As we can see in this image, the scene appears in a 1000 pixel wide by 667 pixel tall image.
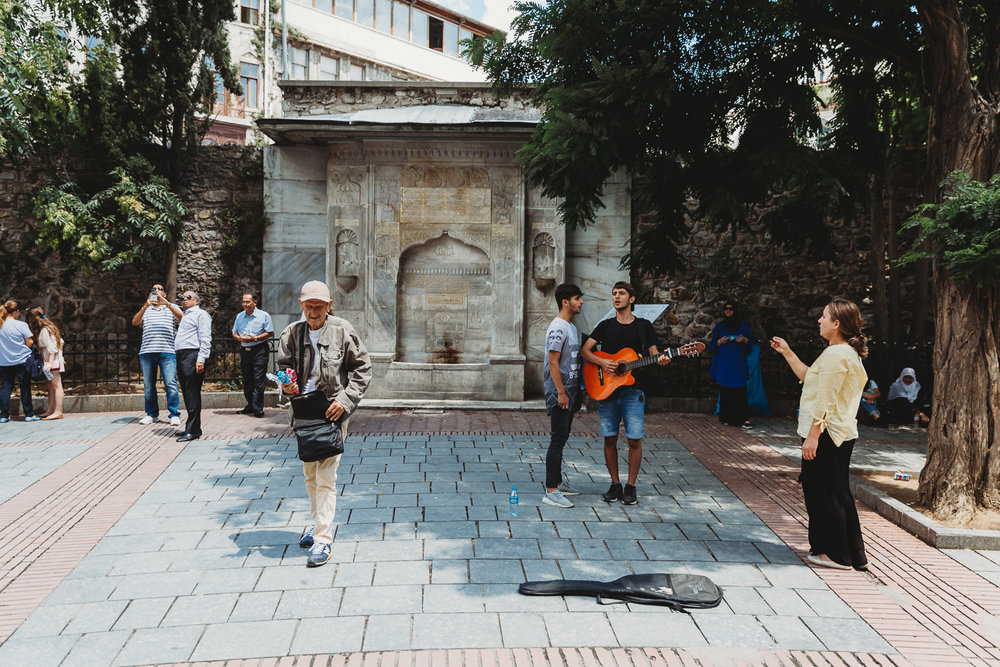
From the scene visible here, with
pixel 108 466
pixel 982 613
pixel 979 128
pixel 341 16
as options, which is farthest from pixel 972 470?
pixel 341 16

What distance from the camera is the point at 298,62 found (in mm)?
30859

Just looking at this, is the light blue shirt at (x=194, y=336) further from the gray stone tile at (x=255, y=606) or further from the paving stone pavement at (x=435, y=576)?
the gray stone tile at (x=255, y=606)

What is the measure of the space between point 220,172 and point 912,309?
47.9 feet

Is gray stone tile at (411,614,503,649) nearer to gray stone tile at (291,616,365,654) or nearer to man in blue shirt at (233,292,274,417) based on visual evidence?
gray stone tile at (291,616,365,654)

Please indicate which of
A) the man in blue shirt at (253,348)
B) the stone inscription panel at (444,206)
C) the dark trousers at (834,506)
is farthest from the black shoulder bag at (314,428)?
the stone inscription panel at (444,206)

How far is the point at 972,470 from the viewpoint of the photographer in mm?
5578

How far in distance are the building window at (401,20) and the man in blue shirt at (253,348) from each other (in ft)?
93.3

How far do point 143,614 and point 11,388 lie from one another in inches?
323

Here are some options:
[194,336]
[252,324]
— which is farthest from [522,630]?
[252,324]

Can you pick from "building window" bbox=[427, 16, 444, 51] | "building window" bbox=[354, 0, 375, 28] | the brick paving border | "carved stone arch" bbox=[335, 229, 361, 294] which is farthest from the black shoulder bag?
"building window" bbox=[427, 16, 444, 51]

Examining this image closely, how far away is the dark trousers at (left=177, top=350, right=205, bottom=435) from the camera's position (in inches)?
337

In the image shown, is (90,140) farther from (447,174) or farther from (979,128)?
(979,128)

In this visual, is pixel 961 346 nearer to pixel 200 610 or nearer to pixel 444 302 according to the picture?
pixel 200 610

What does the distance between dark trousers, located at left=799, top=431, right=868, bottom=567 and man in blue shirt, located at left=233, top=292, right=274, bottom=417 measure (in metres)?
8.23
